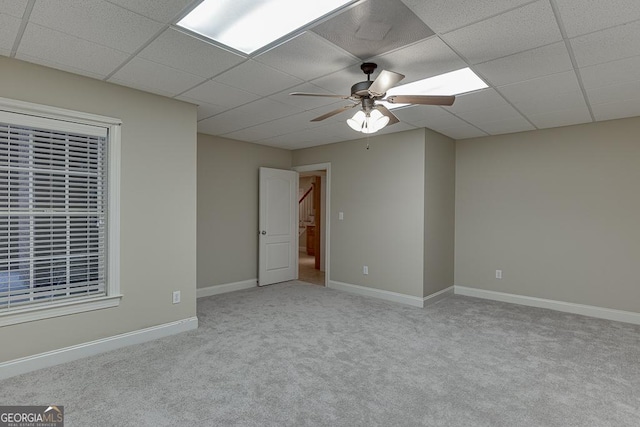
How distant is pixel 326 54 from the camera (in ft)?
8.02

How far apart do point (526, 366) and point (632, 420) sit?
0.76 m

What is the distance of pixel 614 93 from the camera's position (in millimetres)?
3174

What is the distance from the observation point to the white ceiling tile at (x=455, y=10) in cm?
184

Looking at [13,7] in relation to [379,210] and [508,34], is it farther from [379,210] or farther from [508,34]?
[379,210]

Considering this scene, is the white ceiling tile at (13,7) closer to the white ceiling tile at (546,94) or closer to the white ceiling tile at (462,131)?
the white ceiling tile at (546,94)

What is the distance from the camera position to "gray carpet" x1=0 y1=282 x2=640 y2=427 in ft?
7.14

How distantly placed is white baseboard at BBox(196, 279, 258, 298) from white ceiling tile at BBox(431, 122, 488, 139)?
3.70 meters

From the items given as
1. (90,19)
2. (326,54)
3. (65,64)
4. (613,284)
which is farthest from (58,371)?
(613,284)

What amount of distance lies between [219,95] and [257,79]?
61 cm

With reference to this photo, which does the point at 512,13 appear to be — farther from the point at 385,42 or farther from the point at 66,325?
the point at 66,325

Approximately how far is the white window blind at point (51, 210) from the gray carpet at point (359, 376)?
26.0 inches

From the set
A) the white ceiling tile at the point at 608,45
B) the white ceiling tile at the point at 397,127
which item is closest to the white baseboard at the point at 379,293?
the white ceiling tile at the point at 397,127

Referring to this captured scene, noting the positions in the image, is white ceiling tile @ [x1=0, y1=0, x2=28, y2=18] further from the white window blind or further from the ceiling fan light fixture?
the ceiling fan light fixture

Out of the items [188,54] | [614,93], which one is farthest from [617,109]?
[188,54]
